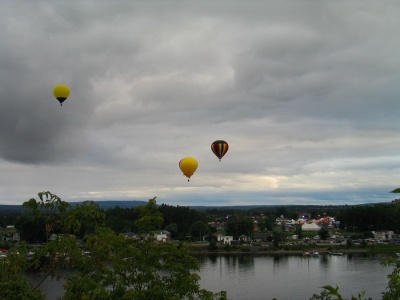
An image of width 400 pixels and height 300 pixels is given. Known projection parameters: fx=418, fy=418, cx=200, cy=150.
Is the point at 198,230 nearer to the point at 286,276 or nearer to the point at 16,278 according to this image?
the point at 286,276

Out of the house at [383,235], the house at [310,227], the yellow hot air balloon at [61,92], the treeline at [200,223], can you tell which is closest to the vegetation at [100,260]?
the yellow hot air balloon at [61,92]

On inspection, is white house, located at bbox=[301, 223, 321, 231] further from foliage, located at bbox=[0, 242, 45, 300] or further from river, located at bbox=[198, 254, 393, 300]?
foliage, located at bbox=[0, 242, 45, 300]

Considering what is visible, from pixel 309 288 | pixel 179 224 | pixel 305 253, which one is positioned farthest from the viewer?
pixel 179 224

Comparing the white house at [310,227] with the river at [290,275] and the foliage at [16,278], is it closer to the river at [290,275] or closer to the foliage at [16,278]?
the river at [290,275]

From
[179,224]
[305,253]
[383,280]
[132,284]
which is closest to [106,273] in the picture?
[132,284]

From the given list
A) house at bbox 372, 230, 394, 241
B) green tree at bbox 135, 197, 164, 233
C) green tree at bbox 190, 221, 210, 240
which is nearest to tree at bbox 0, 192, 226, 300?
green tree at bbox 135, 197, 164, 233

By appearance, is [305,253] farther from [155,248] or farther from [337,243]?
[155,248]

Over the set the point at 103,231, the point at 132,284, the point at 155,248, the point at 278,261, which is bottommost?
the point at 278,261
